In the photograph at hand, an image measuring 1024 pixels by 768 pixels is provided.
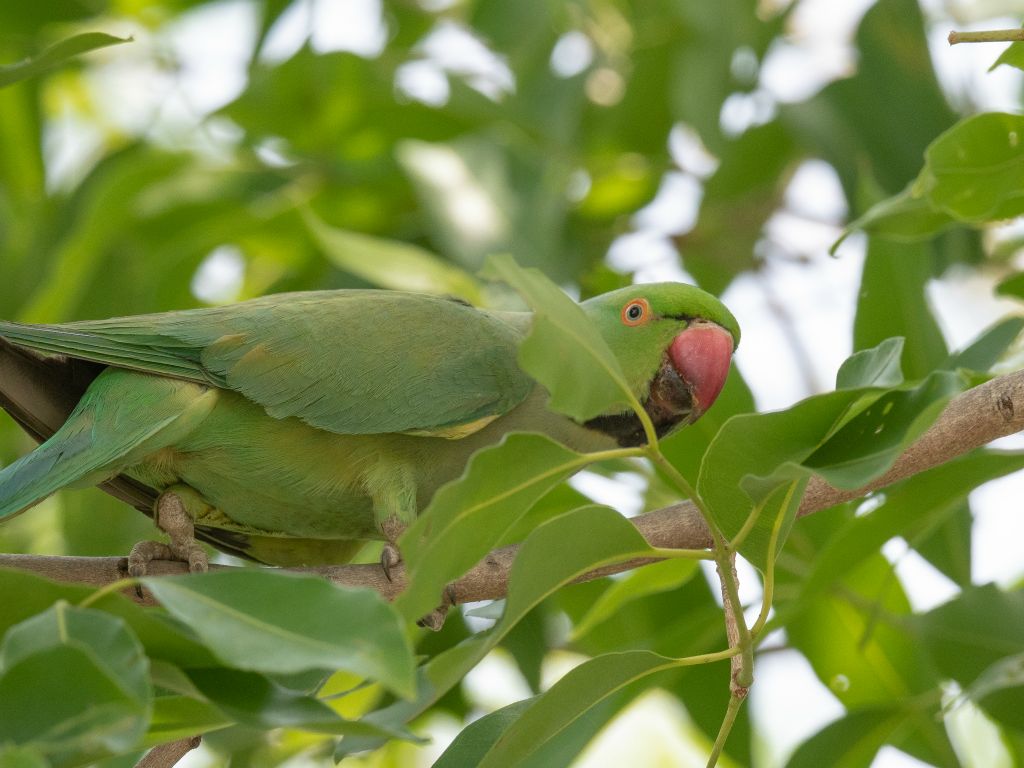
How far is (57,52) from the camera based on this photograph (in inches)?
76.5

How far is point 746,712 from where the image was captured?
109 inches

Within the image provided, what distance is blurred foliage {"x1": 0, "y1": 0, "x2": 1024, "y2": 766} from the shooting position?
5.90ft

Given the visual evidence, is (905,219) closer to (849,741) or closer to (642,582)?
(642,582)

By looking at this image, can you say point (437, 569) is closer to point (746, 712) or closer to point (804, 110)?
point (746, 712)

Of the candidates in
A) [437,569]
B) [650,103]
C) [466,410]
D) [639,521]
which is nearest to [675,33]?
[650,103]

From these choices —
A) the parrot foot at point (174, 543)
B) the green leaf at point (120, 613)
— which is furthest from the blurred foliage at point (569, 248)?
the parrot foot at point (174, 543)

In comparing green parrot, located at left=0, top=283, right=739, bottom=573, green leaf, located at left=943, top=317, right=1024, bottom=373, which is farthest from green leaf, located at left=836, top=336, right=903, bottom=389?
green parrot, located at left=0, top=283, right=739, bottom=573

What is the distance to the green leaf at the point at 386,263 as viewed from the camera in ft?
10.3

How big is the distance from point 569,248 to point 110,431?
6.14 feet

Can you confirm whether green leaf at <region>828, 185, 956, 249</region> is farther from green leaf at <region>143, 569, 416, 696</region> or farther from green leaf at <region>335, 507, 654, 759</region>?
green leaf at <region>143, 569, 416, 696</region>

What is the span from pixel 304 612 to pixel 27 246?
9.56ft

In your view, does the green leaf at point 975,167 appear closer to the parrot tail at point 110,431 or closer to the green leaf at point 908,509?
the green leaf at point 908,509

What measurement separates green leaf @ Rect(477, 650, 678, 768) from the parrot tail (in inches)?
39.3

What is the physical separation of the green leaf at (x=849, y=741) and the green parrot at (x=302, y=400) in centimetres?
74
